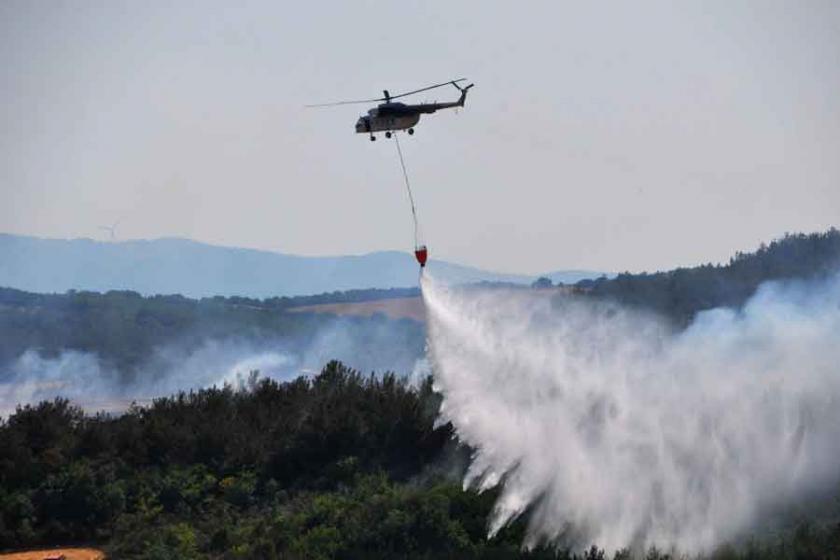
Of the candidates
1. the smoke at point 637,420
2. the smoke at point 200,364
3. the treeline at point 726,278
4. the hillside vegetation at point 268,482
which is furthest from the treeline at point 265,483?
the smoke at point 200,364

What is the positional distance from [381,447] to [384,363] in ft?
194

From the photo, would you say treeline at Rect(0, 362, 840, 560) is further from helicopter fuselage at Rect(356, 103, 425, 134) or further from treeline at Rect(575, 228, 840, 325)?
treeline at Rect(575, 228, 840, 325)

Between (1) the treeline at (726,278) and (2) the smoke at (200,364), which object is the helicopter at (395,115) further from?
(2) the smoke at (200,364)

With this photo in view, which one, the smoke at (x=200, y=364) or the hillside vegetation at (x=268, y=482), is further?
the smoke at (x=200, y=364)

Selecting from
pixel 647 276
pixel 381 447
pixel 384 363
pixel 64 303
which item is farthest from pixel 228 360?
pixel 381 447

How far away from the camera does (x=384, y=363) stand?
10644 cm

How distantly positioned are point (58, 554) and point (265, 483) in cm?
790

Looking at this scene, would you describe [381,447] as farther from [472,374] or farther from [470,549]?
[470,549]

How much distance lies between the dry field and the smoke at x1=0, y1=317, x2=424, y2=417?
52981mm

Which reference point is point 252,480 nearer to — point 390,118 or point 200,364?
point 390,118

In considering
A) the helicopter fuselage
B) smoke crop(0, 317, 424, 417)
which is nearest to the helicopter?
the helicopter fuselage

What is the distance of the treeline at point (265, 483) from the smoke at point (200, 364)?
45.6 meters

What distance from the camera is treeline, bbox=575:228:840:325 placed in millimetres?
71312

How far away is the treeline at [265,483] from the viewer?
38188 millimetres
